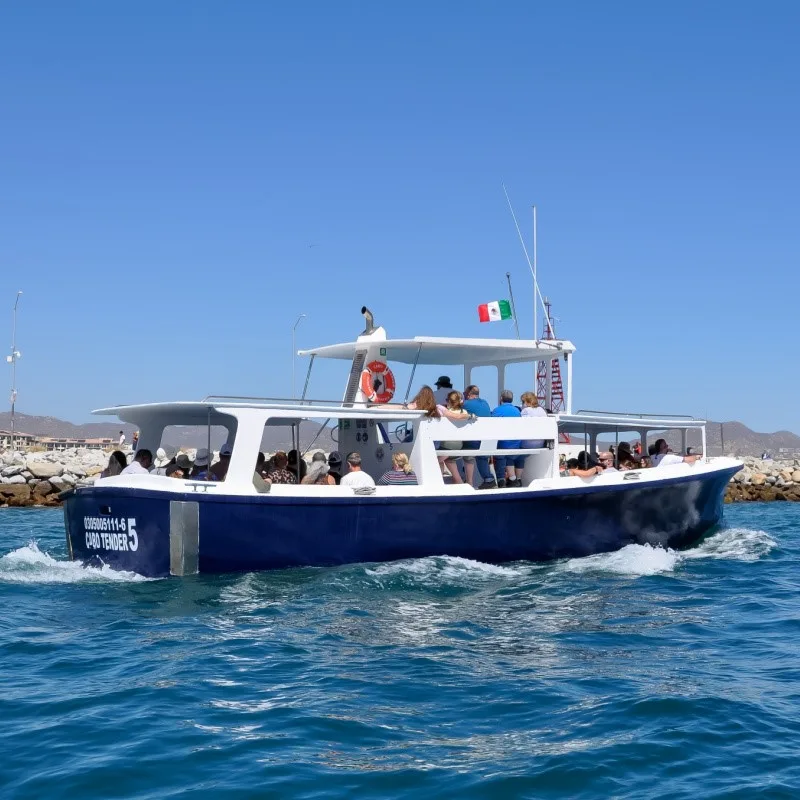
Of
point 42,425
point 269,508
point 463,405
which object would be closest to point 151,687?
point 269,508

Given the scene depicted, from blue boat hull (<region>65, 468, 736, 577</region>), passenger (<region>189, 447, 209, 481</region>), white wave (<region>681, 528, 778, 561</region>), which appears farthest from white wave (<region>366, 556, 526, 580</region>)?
white wave (<region>681, 528, 778, 561</region>)

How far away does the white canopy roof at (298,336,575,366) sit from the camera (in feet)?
49.5

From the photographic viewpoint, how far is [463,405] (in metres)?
15.0

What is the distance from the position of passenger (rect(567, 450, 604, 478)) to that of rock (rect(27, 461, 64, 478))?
23673 mm

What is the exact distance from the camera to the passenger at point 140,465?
13.6 metres

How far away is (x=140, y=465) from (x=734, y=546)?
1011 cm

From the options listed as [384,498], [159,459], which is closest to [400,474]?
[384,498]

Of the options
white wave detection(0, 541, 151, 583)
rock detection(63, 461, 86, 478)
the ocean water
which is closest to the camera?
the ocean water

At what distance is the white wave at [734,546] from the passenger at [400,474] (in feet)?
15.7

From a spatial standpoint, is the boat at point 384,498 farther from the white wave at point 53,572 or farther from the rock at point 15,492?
the rock at point 15,492

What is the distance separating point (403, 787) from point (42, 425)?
450ft

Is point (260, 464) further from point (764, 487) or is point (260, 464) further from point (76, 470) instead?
point (764, 487)

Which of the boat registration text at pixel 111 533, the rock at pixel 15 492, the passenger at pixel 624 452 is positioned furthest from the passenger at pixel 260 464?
the rock at pixel 15 492

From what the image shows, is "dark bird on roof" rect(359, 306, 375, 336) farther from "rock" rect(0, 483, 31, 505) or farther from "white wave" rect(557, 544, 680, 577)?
"rock" rect(0, 483, 31, 505)
